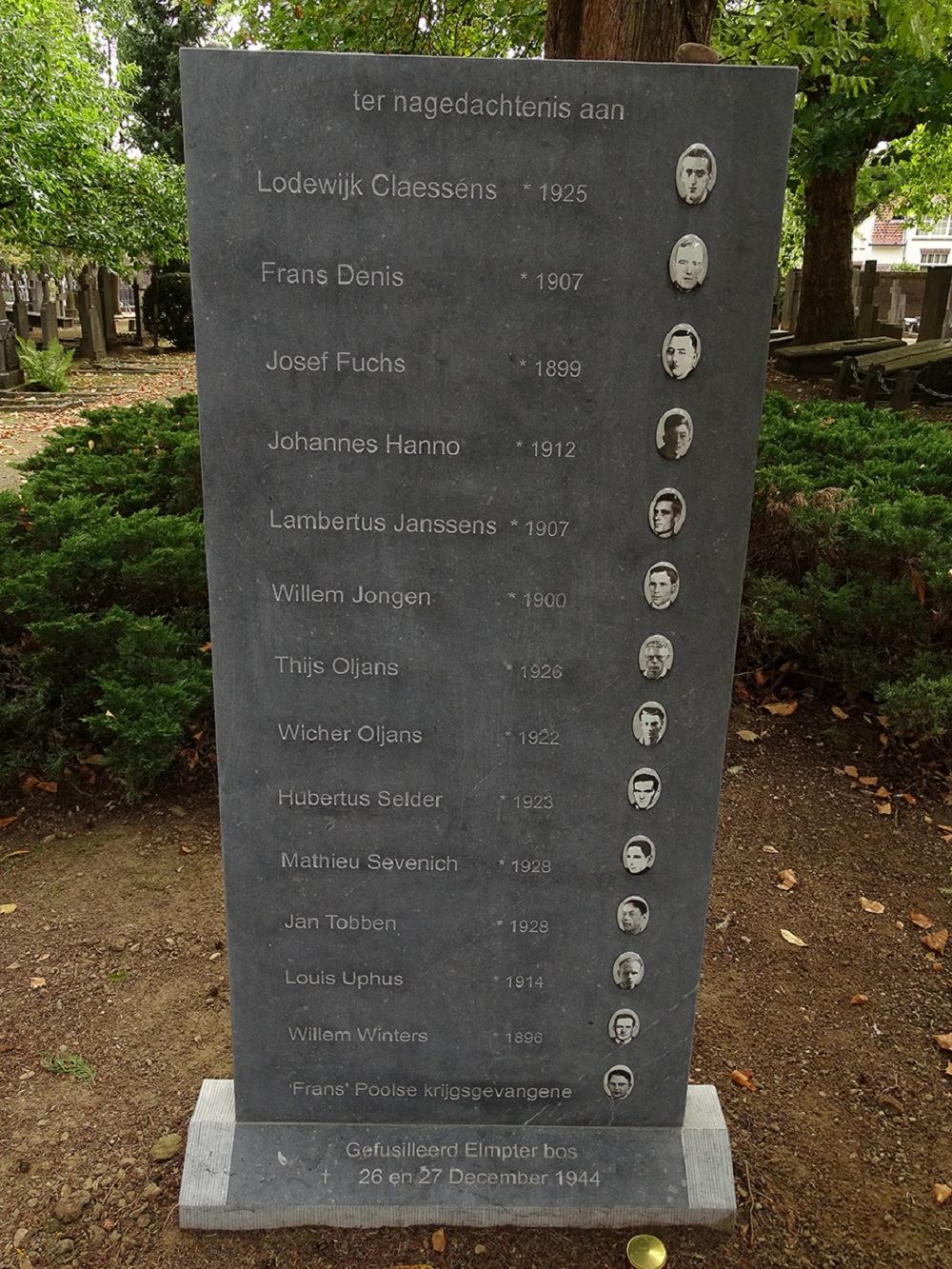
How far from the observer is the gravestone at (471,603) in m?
1.93

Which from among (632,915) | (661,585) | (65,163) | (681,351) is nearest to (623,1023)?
(632,915)

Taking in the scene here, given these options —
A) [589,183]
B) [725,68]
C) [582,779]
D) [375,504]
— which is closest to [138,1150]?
[582,779]

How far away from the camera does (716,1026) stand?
10.9 feet

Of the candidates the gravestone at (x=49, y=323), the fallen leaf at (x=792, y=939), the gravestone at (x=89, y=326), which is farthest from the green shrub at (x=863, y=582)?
the gravestone at (x=89, y=326)

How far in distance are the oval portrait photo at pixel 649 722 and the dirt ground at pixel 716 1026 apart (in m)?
1.32

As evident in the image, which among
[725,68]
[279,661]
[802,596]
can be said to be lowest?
[802,596]

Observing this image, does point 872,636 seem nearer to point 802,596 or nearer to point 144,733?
point 802,596

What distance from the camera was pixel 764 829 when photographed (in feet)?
14.3

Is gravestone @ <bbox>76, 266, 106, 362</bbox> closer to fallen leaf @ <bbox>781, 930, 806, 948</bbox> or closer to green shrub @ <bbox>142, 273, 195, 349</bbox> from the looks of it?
green shrub @ <bbox>142, 273, 195, 349</bbox>

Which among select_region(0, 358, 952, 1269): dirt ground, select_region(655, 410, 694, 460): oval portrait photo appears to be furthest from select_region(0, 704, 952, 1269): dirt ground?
select_region(655, 410, 694, 460): oval portrait photo

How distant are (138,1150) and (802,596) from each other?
3902 mm

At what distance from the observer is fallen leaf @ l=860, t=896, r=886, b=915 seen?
12.7 ft

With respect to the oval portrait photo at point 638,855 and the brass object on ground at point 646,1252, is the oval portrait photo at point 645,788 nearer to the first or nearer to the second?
the oval portrait photo at point 638,855

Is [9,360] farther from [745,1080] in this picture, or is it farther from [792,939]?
[745,1080]
